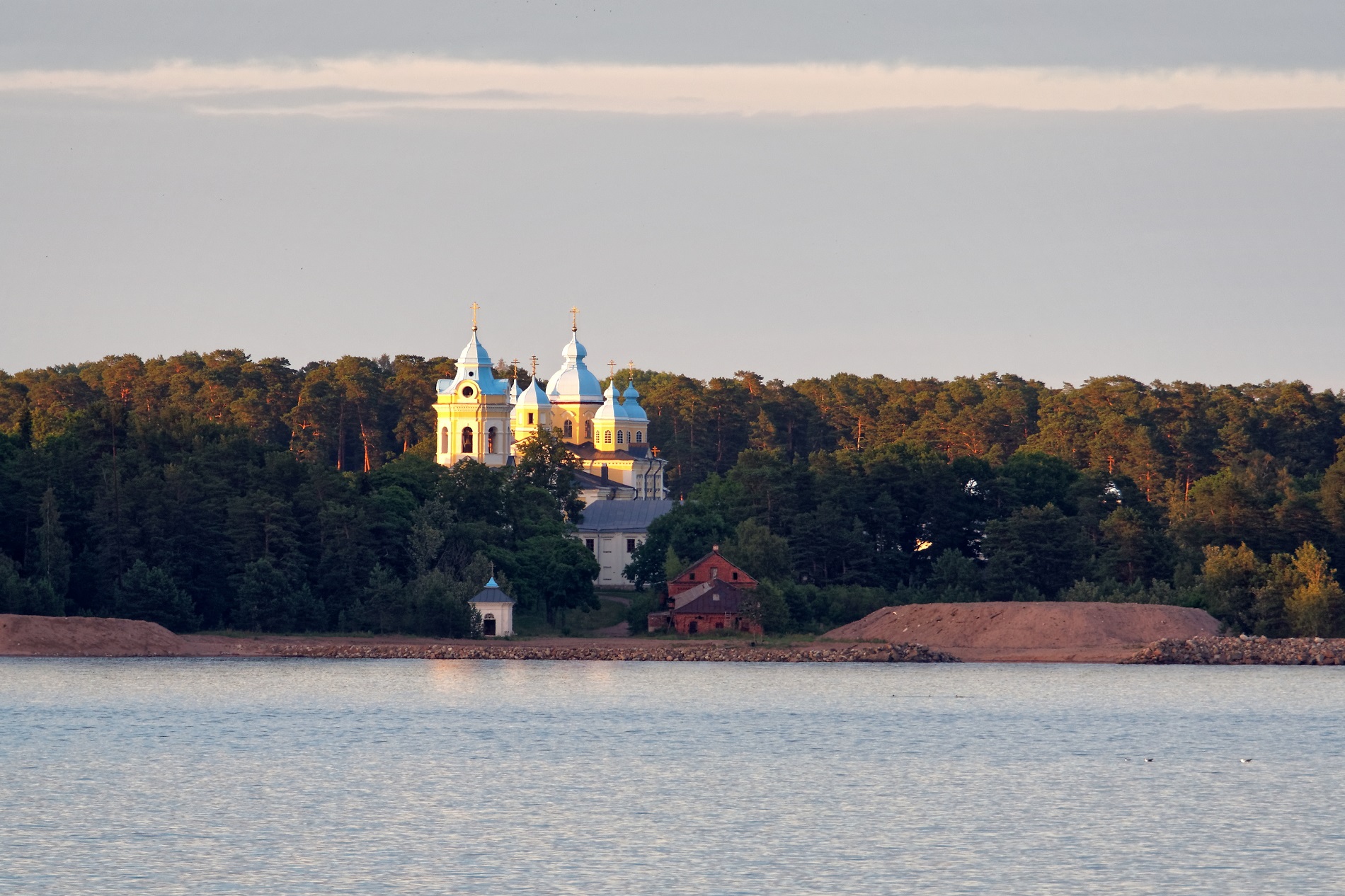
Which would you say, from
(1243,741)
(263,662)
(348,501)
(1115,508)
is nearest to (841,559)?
(1115,508)

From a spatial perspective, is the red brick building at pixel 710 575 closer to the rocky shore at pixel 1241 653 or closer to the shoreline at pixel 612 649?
the shoreline at pixel 612 649

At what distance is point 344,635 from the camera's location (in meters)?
83.1

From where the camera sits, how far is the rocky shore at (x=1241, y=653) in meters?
78.5

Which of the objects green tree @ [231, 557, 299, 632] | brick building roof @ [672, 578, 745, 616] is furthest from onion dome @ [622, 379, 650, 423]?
green tree @ [231, 557, 299, 632]

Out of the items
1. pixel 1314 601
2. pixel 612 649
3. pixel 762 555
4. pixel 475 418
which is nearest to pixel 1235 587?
pixel 1314 601

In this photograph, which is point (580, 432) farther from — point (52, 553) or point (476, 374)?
point (52, 553)

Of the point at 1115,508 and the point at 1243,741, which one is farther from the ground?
the point at 1115,508

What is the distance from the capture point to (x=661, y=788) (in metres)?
36.2

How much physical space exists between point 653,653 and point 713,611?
22.0 ft

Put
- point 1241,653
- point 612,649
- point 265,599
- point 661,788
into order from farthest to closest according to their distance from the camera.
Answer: point 265,599, point 612,649, point 1241,653, point 661,788

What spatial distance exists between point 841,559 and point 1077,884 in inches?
2710

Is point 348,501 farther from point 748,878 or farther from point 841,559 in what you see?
point 748,878

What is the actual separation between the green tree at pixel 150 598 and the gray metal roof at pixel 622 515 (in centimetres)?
3768

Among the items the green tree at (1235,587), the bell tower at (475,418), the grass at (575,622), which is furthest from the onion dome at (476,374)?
the green tree at (1235,587)
